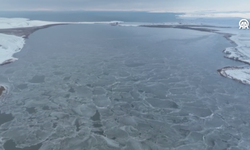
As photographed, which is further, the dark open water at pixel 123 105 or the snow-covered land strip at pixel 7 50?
the snow-covered land strip at pixel 7 50

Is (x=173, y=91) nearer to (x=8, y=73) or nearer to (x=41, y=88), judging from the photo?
(x=41, y=88)

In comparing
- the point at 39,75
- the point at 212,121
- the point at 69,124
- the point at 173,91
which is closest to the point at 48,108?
the point at 69,124

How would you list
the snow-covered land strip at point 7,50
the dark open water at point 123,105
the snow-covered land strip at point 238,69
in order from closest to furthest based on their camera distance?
the dark open water at point 123,105 < the snow-covered land strip at point 238,69 < the snow-covered land strip at point 7,50

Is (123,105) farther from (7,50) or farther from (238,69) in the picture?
(7,50)

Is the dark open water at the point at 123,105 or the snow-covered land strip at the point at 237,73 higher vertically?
the snow-covered land strip at the point at 237,73

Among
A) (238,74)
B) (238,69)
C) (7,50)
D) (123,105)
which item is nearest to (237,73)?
(238,74)

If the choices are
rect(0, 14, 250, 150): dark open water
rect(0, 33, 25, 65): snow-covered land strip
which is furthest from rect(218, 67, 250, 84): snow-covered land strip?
rect(0, 33, 25, 65): snow-covered land strip

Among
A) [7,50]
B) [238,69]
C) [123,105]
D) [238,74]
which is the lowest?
[123,105]

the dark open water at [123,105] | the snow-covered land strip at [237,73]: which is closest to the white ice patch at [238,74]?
the snow-covered land strip at [237,73]

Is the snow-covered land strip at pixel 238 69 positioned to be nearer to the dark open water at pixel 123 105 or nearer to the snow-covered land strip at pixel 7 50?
the dark open water at pixel 123 105
